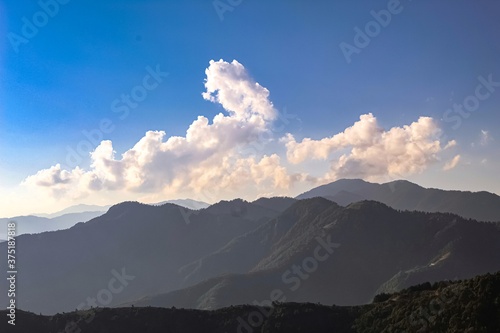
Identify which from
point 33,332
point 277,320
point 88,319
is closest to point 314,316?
point 277,320

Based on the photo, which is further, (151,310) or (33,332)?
(151,310)

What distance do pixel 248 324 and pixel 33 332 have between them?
47.9m

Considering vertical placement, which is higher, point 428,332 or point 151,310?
point 151,310

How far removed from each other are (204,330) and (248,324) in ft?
32.0

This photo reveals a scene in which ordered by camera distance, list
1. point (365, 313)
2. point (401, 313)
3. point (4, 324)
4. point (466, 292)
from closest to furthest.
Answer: point (466, 292) < point (401, 313) < point (365, 313) < point (4, 324)

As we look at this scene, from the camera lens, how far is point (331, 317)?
85750 mm

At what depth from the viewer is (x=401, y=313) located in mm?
69812

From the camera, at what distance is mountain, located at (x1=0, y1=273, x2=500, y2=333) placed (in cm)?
A: 6000

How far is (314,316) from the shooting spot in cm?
8744

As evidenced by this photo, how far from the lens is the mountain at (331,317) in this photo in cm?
6000

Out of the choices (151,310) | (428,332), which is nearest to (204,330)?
(151,310)

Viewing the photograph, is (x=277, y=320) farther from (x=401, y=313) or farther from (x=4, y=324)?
(x=4, y=324)

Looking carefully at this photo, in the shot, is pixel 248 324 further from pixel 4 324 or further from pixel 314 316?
pixel 4 324

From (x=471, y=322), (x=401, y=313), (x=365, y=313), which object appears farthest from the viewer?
(x=365, y=313)
